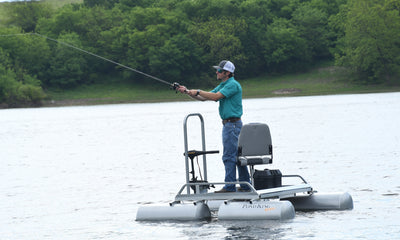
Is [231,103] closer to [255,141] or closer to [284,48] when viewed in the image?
[255,141]

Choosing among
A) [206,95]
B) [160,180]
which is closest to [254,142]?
[206,95]

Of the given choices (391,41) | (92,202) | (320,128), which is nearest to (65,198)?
(92,202)

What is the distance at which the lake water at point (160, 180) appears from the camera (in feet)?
35.4

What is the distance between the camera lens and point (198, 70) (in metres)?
99.4

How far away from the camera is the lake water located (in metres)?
10.8

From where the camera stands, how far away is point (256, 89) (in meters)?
84.4

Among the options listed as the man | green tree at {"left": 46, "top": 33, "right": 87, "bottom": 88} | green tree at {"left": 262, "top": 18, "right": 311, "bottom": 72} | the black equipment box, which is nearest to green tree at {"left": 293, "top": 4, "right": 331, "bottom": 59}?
green tree at {"left": 262, "top": 18, "right": 311, "bottom": 72}

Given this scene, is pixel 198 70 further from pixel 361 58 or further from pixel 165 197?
pixel 165 197

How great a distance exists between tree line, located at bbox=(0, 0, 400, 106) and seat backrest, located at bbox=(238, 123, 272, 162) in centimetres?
7487

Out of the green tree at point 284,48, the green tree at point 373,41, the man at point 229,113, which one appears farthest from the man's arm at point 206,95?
the green tree at point 284,48

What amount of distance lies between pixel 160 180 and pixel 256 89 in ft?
223

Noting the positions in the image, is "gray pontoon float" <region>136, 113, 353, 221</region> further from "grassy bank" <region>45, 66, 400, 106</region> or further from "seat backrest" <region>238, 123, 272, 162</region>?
"grassy bank" <region>45, 66, 400, 106</region>

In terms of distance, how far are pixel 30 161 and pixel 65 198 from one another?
30.5 feet

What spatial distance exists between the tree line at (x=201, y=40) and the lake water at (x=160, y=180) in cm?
5514
